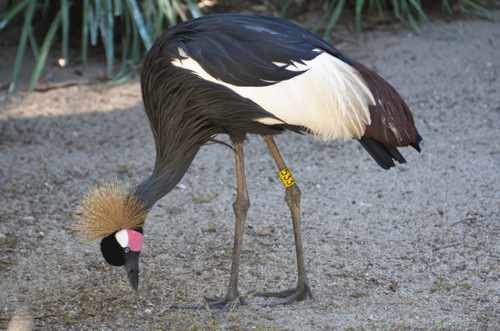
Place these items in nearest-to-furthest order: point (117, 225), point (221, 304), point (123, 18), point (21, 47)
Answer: point (117, 225)
point (221, 304)
point (21, 47)
point (123, 18)

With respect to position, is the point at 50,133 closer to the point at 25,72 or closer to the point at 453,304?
the point at 25,72

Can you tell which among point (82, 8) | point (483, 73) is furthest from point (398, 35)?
point (82, 8)

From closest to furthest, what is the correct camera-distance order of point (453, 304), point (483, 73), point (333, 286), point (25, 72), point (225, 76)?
1. point (225, 76)
2. point (453, 304)
3. point (333, 286)
4. point (483, 73)
5. point (25, 72)

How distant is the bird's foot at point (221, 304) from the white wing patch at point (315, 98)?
33.1 inches

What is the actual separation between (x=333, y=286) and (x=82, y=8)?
4.04 metres

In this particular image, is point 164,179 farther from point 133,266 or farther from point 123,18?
point 123,18

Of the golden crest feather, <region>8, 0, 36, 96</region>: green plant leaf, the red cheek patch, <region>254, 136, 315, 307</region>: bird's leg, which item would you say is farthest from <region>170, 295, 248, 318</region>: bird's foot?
<region>8, 0, 36, 96</region>: green plant leaf

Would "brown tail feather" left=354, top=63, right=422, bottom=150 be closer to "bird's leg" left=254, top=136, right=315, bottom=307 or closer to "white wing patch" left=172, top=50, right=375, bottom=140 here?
"white wing patch" left=172, top=50, right=375, bottom=140

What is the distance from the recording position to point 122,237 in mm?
2607

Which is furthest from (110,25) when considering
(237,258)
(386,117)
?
(386,117)

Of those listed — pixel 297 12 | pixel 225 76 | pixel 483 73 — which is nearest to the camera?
pixel 225 76

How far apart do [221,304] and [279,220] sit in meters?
0.90

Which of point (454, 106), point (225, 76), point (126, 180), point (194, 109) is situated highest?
point (225, 76)

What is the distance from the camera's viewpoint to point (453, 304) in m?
2.64
